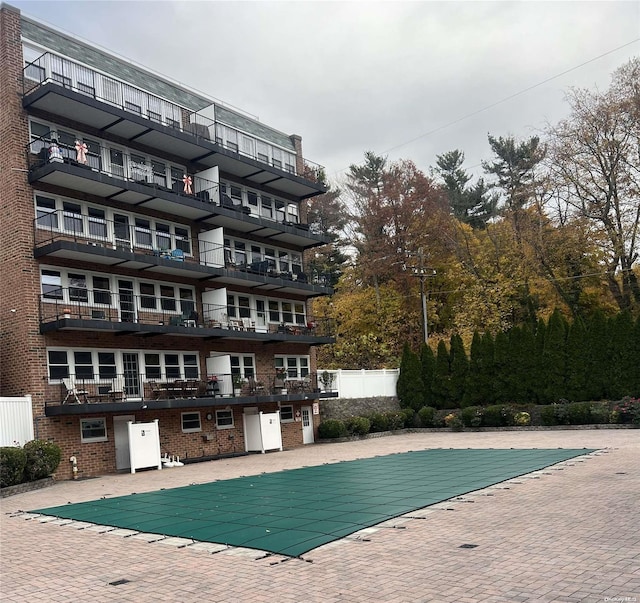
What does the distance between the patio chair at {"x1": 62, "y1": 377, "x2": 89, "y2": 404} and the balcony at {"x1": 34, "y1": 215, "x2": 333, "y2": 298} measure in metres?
4.22

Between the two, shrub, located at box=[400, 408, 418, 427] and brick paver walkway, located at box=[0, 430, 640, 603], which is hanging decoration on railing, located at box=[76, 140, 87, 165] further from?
shrub, located at box=[400, 408, 418, 427]

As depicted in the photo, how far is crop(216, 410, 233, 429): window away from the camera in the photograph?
2712 cm

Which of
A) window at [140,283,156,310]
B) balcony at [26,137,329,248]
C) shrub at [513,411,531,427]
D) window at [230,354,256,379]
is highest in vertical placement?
balcony at [26,137,329,248]

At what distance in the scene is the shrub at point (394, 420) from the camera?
33.2 m

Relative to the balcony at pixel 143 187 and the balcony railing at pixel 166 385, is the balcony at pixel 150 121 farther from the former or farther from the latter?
the balcony railing at pixel 166 385

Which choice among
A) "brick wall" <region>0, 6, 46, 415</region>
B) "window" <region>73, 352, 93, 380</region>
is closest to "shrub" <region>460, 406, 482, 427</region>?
"window" <region>73, 352, 93, 380</region>

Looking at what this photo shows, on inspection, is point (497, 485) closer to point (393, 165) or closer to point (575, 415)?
point (575, 415)

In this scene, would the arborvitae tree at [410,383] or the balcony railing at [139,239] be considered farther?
the arborvitae tree at [410,383]

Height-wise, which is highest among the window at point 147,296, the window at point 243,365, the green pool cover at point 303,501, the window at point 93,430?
the window at point 147,296

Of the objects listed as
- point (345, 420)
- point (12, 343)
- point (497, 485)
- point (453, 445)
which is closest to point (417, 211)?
point (345, 420)

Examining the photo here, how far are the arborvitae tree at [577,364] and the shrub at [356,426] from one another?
32.3ft

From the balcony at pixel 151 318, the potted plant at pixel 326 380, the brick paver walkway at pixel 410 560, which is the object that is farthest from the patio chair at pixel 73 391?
the potted plant at pixel 326 380

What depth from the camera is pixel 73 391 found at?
2111cm

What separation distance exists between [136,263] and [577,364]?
68.9 feet
